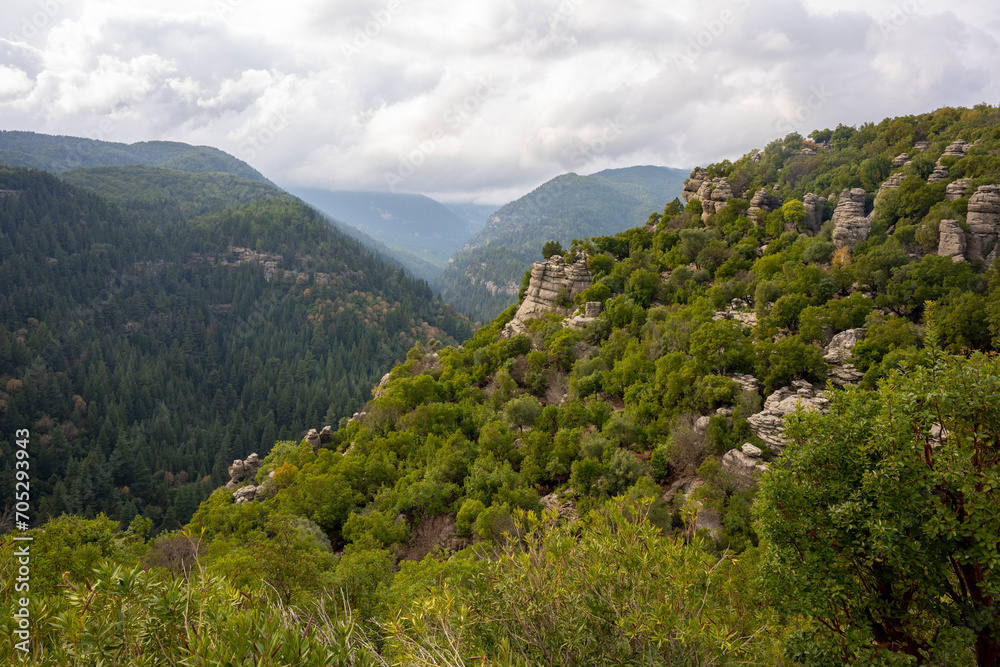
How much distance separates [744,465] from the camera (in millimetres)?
23188

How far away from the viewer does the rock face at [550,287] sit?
5219cm

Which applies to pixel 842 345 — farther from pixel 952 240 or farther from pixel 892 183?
pixel 892 183

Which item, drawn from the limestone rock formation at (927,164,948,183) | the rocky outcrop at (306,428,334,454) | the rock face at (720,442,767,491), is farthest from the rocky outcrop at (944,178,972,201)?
the rocky outcrop at (306,428,334,454)

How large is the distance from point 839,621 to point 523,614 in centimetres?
691

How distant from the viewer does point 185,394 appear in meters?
115

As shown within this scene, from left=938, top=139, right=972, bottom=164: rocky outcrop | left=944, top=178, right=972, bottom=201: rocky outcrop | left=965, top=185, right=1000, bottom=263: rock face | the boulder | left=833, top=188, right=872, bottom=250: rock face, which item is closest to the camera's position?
the boulder

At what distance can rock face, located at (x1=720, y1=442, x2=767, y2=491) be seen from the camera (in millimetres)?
22609

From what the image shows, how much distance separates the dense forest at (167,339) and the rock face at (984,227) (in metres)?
97.7

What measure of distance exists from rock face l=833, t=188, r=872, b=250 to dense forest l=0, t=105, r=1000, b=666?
0.28 metres

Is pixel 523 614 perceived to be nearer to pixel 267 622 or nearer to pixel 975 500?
pixel 267 622

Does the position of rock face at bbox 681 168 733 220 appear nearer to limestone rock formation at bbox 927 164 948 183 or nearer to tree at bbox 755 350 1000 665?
limestone rock formation at bbox 927 164 948 183

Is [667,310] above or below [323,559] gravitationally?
above

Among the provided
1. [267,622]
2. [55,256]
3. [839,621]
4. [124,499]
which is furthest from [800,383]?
[55,256]

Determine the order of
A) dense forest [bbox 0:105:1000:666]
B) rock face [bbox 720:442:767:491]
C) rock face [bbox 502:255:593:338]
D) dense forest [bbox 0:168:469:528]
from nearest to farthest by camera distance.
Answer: dense forest [bbox 0:105:1000:666] < rock face [bbox 720:442:767:491] < rock face [bbox 502:255:593:338] < dense forest [bbox 0:168:469:528]
